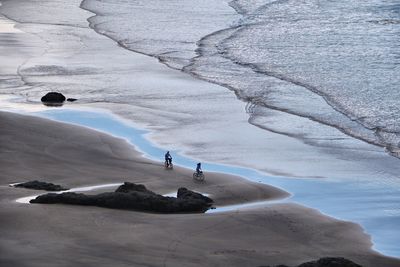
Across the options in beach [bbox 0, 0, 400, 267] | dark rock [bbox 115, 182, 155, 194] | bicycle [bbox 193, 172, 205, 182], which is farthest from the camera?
bicycle [bbox 193, 172, 205, 182]

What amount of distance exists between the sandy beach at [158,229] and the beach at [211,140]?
2cm

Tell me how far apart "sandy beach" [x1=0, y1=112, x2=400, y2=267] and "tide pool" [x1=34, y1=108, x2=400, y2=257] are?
204 mm

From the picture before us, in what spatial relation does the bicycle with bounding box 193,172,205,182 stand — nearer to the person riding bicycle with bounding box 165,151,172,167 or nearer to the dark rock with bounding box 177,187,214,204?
the person riding bicycle with bounding box 165,151,172,167

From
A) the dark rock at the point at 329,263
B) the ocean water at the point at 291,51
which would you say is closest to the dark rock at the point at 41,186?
the dark rock at the point at 329,263

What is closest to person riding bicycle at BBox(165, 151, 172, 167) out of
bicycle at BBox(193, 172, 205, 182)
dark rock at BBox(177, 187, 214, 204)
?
bicycle at BBox(193, 172, 205, 182)

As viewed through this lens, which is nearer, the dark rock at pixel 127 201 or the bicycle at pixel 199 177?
the dark rock at pixel 127 201

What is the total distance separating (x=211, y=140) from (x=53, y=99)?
4.09m

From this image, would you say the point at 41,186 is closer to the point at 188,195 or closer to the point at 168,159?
the point at 188,195

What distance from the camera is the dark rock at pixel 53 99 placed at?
17.1 meters

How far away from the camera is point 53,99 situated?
17.2m

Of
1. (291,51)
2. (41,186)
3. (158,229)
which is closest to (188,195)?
(158,229)

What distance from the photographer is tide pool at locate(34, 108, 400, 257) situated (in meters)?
10.1

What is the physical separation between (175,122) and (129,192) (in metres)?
5.38

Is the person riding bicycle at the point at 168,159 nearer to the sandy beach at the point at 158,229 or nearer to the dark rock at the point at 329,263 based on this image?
the sandy beach at the point at 158,229
